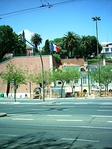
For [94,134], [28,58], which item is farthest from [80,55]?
[94,134]

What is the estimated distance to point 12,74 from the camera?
56.1m

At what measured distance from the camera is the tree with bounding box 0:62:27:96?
5517 centimetres

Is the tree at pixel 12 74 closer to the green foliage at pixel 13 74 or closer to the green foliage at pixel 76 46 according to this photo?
the green foliage at pixel 13 74

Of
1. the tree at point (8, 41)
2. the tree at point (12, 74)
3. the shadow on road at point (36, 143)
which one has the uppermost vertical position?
the tree at point (8, 41)

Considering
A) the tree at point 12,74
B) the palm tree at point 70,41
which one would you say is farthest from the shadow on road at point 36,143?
the palm tree at point 70,41

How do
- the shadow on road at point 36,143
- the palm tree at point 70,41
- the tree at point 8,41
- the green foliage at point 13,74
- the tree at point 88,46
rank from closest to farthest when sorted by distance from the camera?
1. the shadow on road at point 36,143
2. the green foliage at point 13,74
3. the tree at point 8,41
4. the palm tree at point 70,41
5. the tree at point 88,46

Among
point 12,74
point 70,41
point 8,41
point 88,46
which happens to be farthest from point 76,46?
point 12,74

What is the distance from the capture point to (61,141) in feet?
30.5

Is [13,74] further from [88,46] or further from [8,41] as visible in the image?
[88,46]

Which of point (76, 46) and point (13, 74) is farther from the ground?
point (76, 46)

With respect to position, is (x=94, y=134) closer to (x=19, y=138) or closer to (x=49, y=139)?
(x=49, y=139)

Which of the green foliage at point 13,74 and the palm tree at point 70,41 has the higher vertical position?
the palm tree at point 70,41

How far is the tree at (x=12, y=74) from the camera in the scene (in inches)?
2172

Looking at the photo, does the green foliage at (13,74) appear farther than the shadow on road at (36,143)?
Yes
